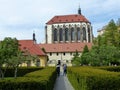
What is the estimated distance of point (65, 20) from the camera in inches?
6521

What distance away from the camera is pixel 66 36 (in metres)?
156

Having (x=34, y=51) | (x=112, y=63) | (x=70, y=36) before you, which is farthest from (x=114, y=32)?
(x=70, y=36)

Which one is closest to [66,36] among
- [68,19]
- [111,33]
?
[68,19]

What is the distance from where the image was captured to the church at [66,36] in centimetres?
13512

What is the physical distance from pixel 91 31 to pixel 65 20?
14.9 metres

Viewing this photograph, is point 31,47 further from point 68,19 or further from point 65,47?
point 68,19

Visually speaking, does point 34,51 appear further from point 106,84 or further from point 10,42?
point 106,84

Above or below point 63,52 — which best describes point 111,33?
above

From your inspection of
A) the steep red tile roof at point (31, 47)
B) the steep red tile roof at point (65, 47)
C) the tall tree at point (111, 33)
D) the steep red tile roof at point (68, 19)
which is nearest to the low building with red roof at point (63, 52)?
the steep red tile roof at point (65, 47)

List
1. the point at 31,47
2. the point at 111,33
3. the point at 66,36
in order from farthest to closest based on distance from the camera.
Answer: the point at 66,36, the point at 31,47, the point at 111,33

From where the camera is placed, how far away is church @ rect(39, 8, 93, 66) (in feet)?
443

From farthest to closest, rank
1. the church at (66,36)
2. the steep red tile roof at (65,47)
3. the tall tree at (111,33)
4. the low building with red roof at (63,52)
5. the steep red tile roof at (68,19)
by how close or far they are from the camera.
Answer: the steep red tile roof at (68,19)
the church at (66,36)
the low building with red roof at (63,52)
the steep red tile roof at (65,47)
the tall tree at (111,33)

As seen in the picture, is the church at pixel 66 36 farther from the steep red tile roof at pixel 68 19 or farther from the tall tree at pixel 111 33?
the tall tree at pixel 111 33

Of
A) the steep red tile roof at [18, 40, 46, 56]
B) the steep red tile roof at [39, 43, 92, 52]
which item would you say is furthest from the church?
the steep red tile roof at [18, 40, 46, 56]
